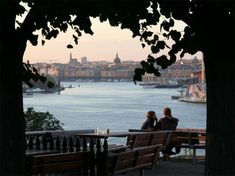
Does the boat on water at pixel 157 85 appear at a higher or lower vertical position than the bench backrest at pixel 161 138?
lower

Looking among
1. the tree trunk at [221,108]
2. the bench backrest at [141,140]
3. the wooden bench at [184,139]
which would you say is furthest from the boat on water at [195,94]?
the tree trunk at [221,108]

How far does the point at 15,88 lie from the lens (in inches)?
235

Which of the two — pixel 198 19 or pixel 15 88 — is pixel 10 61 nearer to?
pixel 15 88

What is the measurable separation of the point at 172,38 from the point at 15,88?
151cm

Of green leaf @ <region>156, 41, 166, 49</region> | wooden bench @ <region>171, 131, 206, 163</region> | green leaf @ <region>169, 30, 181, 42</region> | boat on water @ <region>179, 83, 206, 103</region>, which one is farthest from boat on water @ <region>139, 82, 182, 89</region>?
green leaf @ <region>169, 30, 181, 42</region>

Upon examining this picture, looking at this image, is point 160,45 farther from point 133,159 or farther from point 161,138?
point 161,138

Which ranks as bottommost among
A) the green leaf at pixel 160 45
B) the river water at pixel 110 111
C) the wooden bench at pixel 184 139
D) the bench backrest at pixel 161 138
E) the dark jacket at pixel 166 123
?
Answer: the river water at pixel 110 111

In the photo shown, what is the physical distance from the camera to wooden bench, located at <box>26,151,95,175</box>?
7477 millimetres

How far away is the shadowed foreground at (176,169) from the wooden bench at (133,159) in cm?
100

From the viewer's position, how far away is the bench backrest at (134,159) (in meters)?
8.91

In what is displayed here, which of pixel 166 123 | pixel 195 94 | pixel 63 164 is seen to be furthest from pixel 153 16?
pixel 195 94

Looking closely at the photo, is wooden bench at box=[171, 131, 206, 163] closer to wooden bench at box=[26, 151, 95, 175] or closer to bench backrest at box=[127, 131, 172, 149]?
bench backrest at box=[127, 131, 172, 149]

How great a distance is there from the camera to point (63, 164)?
7.85 metres

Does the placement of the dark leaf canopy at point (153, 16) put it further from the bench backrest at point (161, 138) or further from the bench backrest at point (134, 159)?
the bench backrest at point (161, 138)
